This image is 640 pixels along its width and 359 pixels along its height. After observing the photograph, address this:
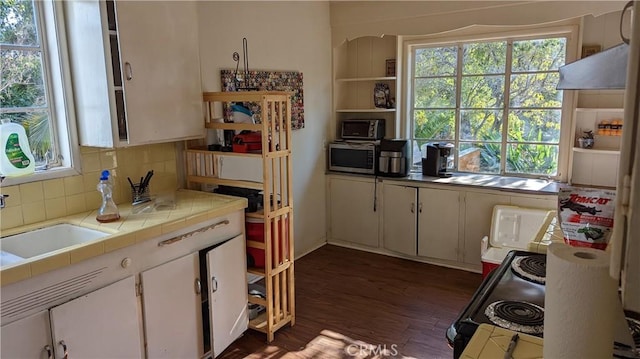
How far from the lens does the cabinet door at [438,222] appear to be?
12.6ft

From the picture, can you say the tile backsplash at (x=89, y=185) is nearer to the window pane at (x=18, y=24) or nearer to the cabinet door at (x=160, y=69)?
the cabinet door at (x=160, y=69)

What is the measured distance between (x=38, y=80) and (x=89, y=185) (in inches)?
23.5

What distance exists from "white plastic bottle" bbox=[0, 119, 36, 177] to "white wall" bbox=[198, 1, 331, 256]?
3.81ft

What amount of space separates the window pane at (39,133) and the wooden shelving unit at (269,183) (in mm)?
787

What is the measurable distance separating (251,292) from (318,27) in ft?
8.31

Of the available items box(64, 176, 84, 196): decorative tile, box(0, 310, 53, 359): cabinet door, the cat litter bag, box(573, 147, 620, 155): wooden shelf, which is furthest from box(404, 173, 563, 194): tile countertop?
box(0, 310, 53, 359): cabinet door

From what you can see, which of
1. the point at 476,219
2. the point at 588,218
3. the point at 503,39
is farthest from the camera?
the point at 503,39

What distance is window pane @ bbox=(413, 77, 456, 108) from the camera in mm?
4223

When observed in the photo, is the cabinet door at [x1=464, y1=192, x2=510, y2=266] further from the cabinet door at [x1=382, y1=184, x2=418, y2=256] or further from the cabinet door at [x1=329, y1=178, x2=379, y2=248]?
the cabinet door at [x1=329, y1=178, x2=379, y2=248]

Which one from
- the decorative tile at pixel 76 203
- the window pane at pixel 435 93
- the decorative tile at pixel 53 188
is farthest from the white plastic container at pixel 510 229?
the decorative tile at pixel 53 188

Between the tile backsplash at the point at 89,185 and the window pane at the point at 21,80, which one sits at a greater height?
the window pane at the point at 21,80

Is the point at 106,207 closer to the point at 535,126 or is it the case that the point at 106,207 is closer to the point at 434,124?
the point at 434,124

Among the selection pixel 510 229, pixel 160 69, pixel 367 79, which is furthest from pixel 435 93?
pixel 160 69

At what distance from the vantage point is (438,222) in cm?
394
